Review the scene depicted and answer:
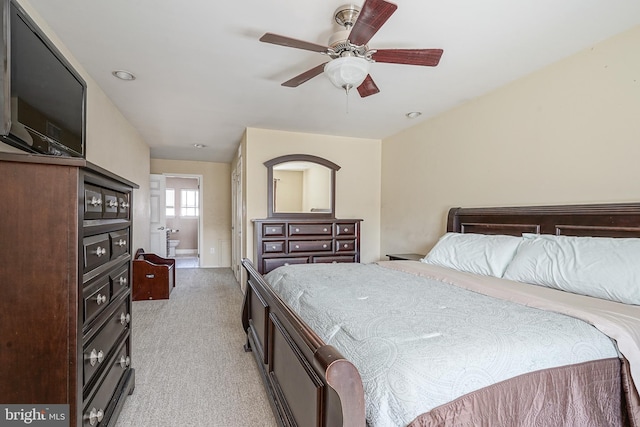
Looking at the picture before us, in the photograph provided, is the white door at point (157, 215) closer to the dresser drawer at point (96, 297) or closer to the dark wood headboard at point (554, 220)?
the dresser drawer at point (96, 297)

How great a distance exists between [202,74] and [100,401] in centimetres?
231

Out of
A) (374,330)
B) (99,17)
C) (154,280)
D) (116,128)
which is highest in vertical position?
(99,17)

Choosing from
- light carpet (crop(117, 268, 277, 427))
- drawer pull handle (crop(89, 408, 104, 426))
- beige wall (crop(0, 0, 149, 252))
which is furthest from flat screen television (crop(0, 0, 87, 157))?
light carpet (crop(117, 268, 277, 427))

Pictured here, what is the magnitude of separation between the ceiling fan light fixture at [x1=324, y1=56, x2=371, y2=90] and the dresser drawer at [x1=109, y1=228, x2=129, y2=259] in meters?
1.49

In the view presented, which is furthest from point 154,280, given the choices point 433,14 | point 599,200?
point 599,200

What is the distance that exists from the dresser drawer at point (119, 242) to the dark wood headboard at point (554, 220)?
286 cm

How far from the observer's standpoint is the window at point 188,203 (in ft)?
29.7

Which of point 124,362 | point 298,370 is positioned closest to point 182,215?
point 124,362

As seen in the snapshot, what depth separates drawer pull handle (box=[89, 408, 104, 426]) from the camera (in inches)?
49.6

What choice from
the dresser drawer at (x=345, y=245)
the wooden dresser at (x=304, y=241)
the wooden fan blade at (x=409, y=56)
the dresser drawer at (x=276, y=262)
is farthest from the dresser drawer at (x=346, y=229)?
the wooden fan blade at (x=409, y=56)

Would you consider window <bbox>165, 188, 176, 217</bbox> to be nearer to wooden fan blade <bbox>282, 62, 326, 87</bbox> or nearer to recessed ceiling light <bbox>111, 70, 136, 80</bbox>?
recessed ceiling light <bbox>111, 70, 136, 80</bbox>

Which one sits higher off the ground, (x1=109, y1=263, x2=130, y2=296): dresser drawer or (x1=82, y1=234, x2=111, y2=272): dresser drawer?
(x1=82, y1=234, x2=111, y2=272): dresser drawer

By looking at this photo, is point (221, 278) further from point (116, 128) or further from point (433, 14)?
point (433, 14)

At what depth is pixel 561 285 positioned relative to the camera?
5.97 ft
